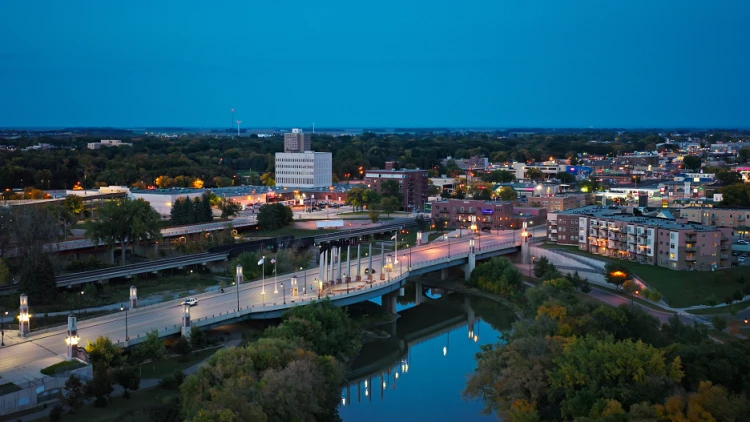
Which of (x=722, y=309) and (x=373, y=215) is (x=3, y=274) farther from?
(x=722, y=309)

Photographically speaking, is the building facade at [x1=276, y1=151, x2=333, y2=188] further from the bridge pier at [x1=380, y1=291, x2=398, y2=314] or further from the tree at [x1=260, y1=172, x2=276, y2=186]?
the bridge pier at [x1=380, y1=291, x2=398, y2=314]

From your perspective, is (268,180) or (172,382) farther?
(268,180)

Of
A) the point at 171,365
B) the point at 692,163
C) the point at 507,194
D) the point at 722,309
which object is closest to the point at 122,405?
the point at 171,365

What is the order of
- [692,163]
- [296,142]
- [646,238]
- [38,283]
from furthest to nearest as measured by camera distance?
[296,142], [692,163], [646,238], [38,283]

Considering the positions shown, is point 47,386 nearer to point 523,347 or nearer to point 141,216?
point 523,347

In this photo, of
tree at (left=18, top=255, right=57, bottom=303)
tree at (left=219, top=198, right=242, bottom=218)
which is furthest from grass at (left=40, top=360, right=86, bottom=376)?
tree at (left=219, top=198, right=242, bottom=218)

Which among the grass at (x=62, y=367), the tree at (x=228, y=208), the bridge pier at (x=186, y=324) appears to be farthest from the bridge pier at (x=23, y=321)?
the tree at (x=228, y=208)

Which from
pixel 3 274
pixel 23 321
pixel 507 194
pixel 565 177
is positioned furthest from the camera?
pixel 565 177
